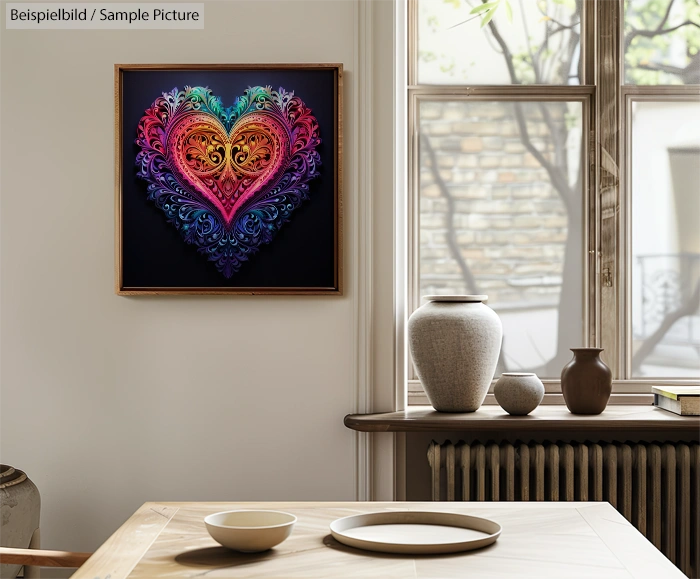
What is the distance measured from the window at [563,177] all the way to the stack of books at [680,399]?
0.19m

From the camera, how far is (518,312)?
2.79 m

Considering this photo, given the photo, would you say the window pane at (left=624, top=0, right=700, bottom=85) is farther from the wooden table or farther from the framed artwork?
the wooden table

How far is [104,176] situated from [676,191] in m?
1.95

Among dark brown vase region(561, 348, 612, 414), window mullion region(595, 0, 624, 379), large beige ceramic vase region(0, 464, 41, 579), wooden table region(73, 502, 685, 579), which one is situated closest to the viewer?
wooden table region(73, 502, 685, 579)

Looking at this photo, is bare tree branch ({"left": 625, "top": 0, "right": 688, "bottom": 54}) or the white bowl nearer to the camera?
the white bowl

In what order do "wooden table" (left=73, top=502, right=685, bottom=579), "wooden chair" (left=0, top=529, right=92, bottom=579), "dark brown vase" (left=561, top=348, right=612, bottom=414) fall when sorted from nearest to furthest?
"wooden table" (left=73, top=502, right=685, bottom=579) < "wooden chair" (left=0, top=529, right=92, bottom=579) < "dark brown vase" (left=561, top=348, right=612, bottom=414)

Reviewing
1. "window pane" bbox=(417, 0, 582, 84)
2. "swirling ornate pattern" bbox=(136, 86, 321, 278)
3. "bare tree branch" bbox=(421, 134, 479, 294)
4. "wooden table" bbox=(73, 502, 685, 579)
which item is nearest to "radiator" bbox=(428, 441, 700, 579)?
"bare tree branch" bbox=(421, 134, 479, 294)

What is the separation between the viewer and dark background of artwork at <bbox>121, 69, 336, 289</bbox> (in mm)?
2520

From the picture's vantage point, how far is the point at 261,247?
252 centimetres

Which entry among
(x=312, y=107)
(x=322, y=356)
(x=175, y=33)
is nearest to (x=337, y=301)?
(x=322, y=356)

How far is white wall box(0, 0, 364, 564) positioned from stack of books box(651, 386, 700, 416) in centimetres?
101

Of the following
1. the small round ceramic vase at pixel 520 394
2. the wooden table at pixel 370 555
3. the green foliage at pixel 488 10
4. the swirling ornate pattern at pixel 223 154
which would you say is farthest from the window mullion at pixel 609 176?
the wooden table at pixel 370 555

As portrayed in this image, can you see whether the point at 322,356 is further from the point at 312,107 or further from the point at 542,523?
the point at 542,523

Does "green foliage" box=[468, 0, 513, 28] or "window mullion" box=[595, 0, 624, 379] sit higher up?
"green foliage" box=[468, 0, 513, 28]
